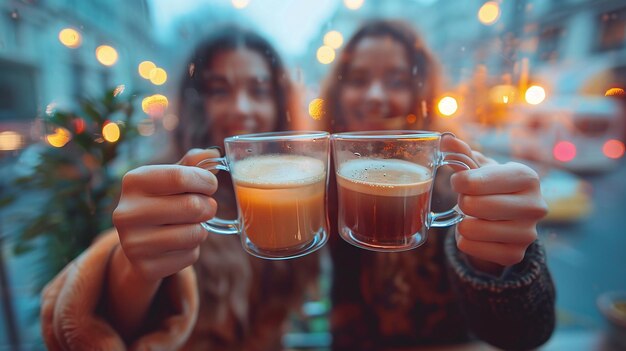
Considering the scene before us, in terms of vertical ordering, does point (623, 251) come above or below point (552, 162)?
below

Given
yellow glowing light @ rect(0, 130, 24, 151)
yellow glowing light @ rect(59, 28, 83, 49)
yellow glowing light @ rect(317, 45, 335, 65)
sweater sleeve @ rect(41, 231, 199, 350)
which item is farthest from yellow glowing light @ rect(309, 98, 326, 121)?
yellow glowing light @ rect(0, 130, 24, 151)

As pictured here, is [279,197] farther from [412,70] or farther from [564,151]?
[564,151]

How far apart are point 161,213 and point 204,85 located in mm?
404

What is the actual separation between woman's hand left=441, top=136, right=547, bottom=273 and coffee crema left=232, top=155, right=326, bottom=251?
0.31 m

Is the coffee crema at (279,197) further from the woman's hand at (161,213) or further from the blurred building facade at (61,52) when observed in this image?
the blurred building facade at (61,52)

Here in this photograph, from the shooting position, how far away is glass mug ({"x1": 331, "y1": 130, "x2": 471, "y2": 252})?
58 centimetres

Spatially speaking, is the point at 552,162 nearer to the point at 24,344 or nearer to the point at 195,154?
the point at 195,154

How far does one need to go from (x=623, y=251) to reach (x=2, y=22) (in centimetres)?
385

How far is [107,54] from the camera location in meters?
0.94

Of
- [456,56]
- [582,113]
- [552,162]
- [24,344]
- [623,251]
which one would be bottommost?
[623,251]

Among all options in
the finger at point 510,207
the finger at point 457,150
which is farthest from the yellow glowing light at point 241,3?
the finger at point 510,207

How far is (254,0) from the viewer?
843mm

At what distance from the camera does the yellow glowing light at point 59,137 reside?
101 centimetres

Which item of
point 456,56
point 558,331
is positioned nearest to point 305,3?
point 456,56
